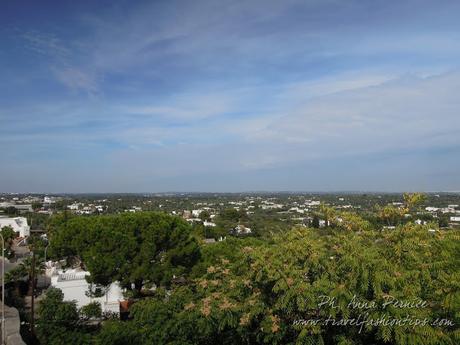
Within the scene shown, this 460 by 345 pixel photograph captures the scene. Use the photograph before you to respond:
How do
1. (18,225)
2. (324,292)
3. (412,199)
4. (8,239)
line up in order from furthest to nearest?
(18,225), (8,239), (412,199), (324,292)

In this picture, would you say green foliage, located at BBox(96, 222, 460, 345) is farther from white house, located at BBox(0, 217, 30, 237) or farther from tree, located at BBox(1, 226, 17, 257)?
white house, located at BBox(0, 217, 30, 237)

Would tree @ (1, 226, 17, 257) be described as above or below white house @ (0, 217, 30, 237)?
above

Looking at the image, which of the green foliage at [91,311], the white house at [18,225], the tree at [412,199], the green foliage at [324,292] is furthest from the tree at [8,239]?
the tree at [412,199]

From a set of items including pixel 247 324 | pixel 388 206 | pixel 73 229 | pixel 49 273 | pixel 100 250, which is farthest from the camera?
pixel 49 273

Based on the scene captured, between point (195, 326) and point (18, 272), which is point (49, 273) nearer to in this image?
point (18, 272)

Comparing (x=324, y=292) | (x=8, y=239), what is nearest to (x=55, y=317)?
(x=324, y=292)

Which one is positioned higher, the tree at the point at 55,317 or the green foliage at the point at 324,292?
the green foliage at the point at 324,292

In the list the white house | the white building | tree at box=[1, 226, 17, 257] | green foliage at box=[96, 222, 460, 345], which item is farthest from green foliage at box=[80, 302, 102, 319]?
the white house

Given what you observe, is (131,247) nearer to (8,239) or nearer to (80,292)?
(80,292)

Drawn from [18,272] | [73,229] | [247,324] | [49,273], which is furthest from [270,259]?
[49,273]

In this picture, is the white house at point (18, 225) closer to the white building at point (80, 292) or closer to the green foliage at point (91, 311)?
the white building at point (80, 292)

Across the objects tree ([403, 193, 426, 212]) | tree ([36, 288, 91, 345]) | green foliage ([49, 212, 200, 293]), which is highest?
tree ([403, 193, 426, 212])
